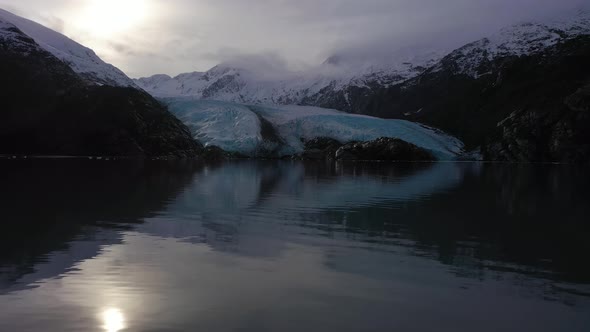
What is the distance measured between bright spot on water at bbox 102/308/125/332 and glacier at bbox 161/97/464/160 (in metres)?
129

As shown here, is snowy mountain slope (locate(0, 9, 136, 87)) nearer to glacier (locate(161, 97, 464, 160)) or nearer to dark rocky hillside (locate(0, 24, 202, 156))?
dark rocky hillside (locate(0, 24, 202, 156))

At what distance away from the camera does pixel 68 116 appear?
433 ft

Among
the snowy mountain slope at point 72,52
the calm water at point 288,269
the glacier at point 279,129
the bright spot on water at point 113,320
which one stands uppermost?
the snowy mountain slope at point 72,52

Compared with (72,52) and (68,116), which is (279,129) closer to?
(68,116)

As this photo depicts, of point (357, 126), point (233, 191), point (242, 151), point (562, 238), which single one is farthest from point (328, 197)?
point (357, 126)

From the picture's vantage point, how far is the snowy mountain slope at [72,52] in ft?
535

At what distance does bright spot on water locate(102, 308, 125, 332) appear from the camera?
8.06 metres

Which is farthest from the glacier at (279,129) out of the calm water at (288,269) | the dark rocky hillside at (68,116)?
the calm water at (288,269)

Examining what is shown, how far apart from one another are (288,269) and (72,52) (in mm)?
197818

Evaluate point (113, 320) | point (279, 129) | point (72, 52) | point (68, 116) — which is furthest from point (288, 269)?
point (72, 52)

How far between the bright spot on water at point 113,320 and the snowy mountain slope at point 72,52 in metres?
160

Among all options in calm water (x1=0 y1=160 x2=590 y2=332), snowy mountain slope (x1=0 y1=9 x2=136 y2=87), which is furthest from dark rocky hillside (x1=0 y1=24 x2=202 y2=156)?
calm water (x1=0 y1=160 x2=590 y2=332)

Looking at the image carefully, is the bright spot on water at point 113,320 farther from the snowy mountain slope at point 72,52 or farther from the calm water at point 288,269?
the snowy mountain slope at point 72,52

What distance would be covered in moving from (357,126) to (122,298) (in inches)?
5587
